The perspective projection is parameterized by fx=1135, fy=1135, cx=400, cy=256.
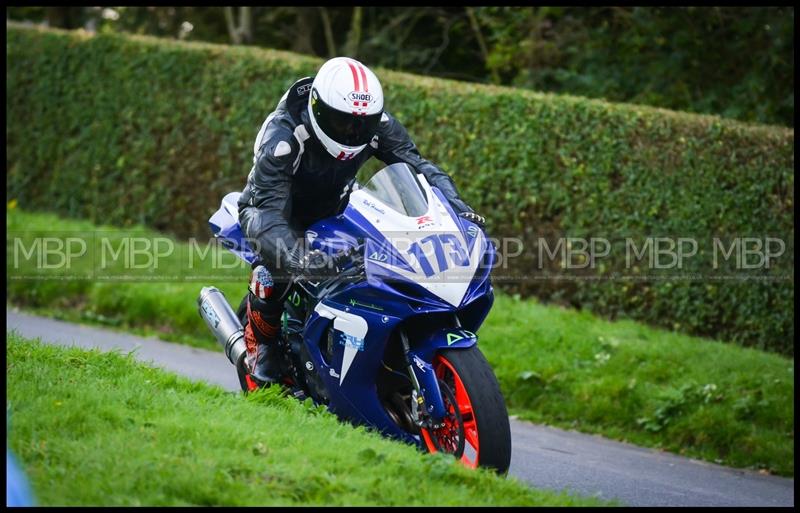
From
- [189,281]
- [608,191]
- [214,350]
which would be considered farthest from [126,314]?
[608,191]

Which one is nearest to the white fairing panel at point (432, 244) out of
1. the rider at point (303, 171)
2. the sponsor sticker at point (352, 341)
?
the rider at point (303, 171)

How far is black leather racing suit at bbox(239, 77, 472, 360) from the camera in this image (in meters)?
6.49

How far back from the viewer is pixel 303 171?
22.7 ft

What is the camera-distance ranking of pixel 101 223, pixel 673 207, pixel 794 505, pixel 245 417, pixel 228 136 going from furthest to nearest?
pixel 101 223 < pixel 228 136 < pixel 673 207 < pixel 794 505 < pixel 245 417

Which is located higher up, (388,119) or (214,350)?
(388,119)

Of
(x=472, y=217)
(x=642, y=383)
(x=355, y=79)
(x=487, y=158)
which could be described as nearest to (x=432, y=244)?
(x=472, y=217)

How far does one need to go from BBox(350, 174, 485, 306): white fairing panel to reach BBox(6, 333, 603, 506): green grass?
2.93 ft

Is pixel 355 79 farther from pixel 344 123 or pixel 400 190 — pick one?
pixel 400 190

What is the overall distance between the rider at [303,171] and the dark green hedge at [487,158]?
15.7 ft

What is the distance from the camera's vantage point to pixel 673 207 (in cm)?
1142

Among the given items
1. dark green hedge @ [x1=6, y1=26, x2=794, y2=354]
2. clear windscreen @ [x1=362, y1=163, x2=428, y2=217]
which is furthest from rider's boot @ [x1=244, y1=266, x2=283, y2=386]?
dark green hedge @ [x1=6, y1=26, x2=794, y2=354]

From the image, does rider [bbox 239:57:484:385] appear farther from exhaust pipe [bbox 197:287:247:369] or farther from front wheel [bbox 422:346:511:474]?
front wheel [bbox 422:346:511:474]

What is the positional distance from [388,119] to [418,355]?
1.93m

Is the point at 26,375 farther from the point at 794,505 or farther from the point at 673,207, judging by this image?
the point at 673,207
